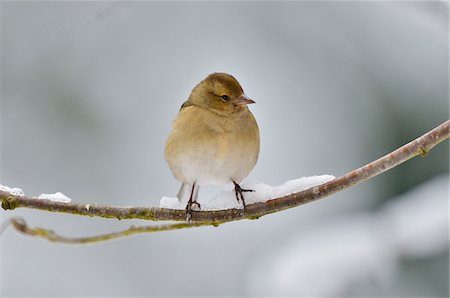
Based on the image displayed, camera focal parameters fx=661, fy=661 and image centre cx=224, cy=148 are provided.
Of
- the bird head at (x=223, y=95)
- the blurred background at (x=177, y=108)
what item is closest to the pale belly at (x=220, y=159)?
the bird head at (x=223, y=95)

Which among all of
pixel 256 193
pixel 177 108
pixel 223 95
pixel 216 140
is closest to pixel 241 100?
pixel 223 95

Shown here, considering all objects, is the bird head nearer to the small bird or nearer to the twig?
the small bird

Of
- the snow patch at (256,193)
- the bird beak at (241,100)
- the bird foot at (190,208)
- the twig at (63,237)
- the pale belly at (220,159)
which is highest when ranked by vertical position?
the bird beak at (241,100)

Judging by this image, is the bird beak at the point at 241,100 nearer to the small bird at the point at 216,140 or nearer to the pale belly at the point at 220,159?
the small bird at the point at 216,140

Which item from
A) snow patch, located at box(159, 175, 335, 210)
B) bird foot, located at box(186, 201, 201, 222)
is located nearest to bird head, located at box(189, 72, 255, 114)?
snow patch, located at box(159, 175, 335, 210)

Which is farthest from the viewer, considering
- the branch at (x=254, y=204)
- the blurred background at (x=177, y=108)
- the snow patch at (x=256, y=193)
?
the blurred background at (x=177, y=108)

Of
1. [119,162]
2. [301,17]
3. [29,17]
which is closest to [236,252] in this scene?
[119,162]
